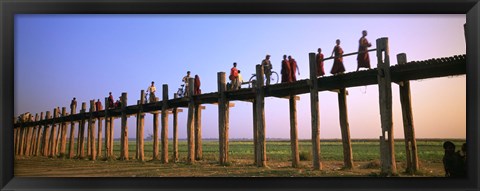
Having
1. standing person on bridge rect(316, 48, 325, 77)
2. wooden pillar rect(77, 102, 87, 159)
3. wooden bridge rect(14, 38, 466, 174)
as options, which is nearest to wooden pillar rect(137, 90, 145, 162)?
wooden bridge rect(14, 38, 466, 174)

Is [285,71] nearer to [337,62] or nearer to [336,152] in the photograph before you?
[337,62]

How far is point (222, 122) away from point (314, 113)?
393 centimetres

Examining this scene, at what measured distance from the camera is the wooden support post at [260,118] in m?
15.2

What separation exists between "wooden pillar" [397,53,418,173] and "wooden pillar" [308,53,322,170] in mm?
2175

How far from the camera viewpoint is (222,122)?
16.5m

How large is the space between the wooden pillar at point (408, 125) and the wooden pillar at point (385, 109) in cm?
63

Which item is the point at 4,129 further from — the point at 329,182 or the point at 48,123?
the point at 48,123

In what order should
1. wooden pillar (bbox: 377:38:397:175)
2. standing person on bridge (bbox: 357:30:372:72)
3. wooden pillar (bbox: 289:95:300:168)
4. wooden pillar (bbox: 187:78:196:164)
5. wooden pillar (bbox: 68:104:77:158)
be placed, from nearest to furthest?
wooden pillar (bbox: 377:38:397:175)
standing person on bridge (bbox: 357:30:372:72)
wooden pillar (bbox: 289:95:300:168)
wooden pillar (bbox: 187:78:196:164)
wooden pillar (bbox: 68:104:77:158)

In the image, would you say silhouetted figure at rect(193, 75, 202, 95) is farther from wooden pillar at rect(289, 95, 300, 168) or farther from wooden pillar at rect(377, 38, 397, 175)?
wooden pillar at rect(377, 38, 397, 175)

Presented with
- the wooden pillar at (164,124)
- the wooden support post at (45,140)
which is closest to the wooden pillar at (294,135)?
the wooden pillar at (164,124)

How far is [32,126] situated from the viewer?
110 feet

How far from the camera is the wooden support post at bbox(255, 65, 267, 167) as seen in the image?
49.9 ft

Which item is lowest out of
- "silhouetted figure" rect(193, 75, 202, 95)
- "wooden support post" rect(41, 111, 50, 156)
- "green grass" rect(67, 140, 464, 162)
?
"green grass" rect(67, 140, 464, 162)

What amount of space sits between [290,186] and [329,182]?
0.74 meters
